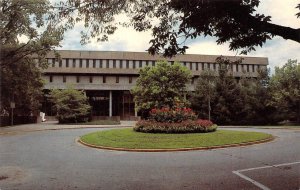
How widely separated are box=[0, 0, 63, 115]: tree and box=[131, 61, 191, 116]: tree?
1498 centimetres

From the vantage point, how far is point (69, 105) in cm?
5250

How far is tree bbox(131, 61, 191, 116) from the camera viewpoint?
50.1m

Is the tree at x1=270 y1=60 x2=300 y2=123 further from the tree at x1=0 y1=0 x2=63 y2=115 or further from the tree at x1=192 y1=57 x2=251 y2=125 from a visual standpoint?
the tree at x1=0 y1=0 x2=63 y2=115

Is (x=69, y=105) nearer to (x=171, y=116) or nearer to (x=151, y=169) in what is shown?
(x=171, y=116)

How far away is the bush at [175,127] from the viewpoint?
25.4 metres

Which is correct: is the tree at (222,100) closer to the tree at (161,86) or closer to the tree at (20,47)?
the tree at (161,86)

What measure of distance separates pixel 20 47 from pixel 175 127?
16460mm

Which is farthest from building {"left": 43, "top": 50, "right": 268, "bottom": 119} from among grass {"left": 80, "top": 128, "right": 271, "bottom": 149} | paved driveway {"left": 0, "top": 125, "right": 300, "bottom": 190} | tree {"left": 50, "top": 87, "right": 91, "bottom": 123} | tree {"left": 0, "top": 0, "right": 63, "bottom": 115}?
paved driveway {"left": 0, "top": 125, "right": 300, "bottom": 190}

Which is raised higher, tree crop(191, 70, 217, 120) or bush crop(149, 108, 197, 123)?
tree crop(191, 70, 217, 120)

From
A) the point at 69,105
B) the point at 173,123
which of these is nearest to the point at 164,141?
the point at 173,123

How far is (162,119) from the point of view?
27250 mm

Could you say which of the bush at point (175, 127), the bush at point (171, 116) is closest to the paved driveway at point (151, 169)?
the bush at point (175, 127)

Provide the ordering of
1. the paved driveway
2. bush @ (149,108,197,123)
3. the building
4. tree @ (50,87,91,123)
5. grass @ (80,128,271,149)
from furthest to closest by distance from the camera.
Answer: the building
tree @ (50,87,91,123)
bush @ (149,108,197,123)
grass @ (80,128,271,149)
the paved driveway

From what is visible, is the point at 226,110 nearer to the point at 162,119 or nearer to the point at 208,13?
the point at 162,119
